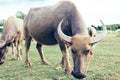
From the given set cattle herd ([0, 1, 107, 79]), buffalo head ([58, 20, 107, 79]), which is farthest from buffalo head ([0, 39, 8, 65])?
buffalo head ([58, 20, 107, 79])

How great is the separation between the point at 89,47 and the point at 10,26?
6798 mm

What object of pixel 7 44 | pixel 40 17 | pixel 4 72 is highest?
pixel 40 17

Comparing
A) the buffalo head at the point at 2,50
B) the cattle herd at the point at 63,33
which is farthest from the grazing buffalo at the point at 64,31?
the buffalo head at the point at 2,50

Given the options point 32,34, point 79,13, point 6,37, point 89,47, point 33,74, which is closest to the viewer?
point 89,47

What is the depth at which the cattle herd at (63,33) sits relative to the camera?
6.98 meters

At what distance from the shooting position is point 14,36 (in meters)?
12.8

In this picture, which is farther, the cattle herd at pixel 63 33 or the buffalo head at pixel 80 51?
the cattle herd at pixel 63 33

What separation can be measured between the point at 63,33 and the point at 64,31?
455 mm

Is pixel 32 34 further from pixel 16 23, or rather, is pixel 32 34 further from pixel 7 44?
pixel 16 23

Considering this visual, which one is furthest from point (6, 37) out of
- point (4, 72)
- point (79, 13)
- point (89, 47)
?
point (89, 47)

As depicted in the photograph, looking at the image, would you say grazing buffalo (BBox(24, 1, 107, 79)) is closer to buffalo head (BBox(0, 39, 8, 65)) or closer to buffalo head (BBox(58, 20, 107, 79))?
buffalo head (BBox(58, 20, 107, 79))

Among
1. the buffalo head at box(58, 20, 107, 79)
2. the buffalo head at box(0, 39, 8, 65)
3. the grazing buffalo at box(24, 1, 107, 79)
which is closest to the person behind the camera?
the buffalo head at box(58, 20, 107, 79)

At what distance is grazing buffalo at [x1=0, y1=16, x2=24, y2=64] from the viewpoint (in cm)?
1148

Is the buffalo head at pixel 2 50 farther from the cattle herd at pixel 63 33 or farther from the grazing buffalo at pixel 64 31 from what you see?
the grazing buffalo at pixel 64 31
